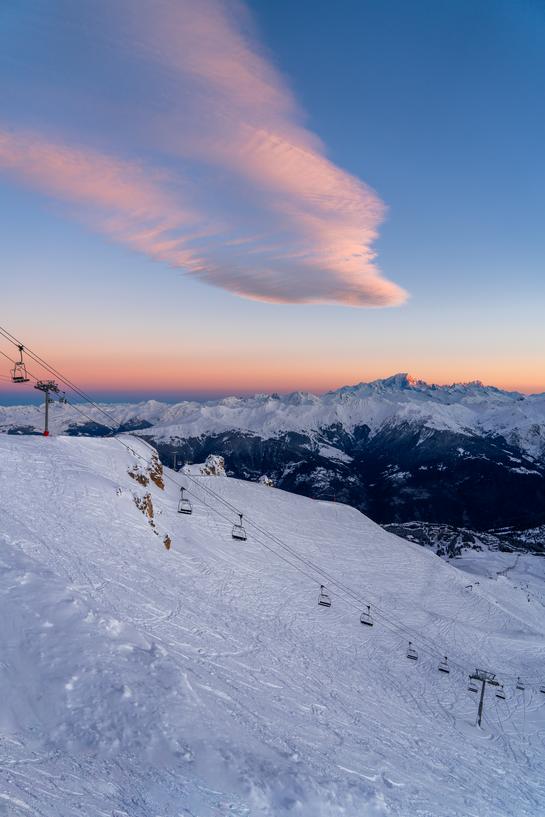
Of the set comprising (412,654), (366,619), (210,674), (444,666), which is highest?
(210,674)

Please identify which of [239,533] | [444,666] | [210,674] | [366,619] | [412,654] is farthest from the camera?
[239,533]

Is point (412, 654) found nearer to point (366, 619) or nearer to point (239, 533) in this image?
point (366, 619)

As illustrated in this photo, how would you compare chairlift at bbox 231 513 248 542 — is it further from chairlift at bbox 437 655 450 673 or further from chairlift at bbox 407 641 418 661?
chairlift at bbox 437 655 450 673

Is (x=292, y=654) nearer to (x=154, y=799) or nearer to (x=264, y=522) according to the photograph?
(x=154, y=799)

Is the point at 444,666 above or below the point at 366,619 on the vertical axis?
below

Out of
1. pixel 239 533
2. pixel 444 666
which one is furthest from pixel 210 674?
pixel 444 666

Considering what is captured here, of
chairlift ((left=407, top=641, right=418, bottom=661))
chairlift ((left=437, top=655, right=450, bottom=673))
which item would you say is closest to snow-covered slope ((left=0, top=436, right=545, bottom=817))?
chairlift ((left=407, top=641, right=418, bottom=661))

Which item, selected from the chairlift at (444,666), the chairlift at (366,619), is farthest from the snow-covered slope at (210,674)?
the chairlift at (366,619)

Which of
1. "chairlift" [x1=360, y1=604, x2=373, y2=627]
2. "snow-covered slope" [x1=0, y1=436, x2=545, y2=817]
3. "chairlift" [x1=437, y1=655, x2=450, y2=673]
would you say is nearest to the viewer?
"snow-covered slope" [x1=0, y1=436, x2=545, y2=817]

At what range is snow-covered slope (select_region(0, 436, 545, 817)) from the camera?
1482cm

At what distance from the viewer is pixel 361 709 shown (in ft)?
98.1

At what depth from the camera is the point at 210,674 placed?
24359 millimetres

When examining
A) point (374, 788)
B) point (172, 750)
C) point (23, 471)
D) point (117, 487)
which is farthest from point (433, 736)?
point (23, 471)

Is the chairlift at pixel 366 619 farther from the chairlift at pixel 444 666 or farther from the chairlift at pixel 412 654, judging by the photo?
the chairlift at pixel 444 666
